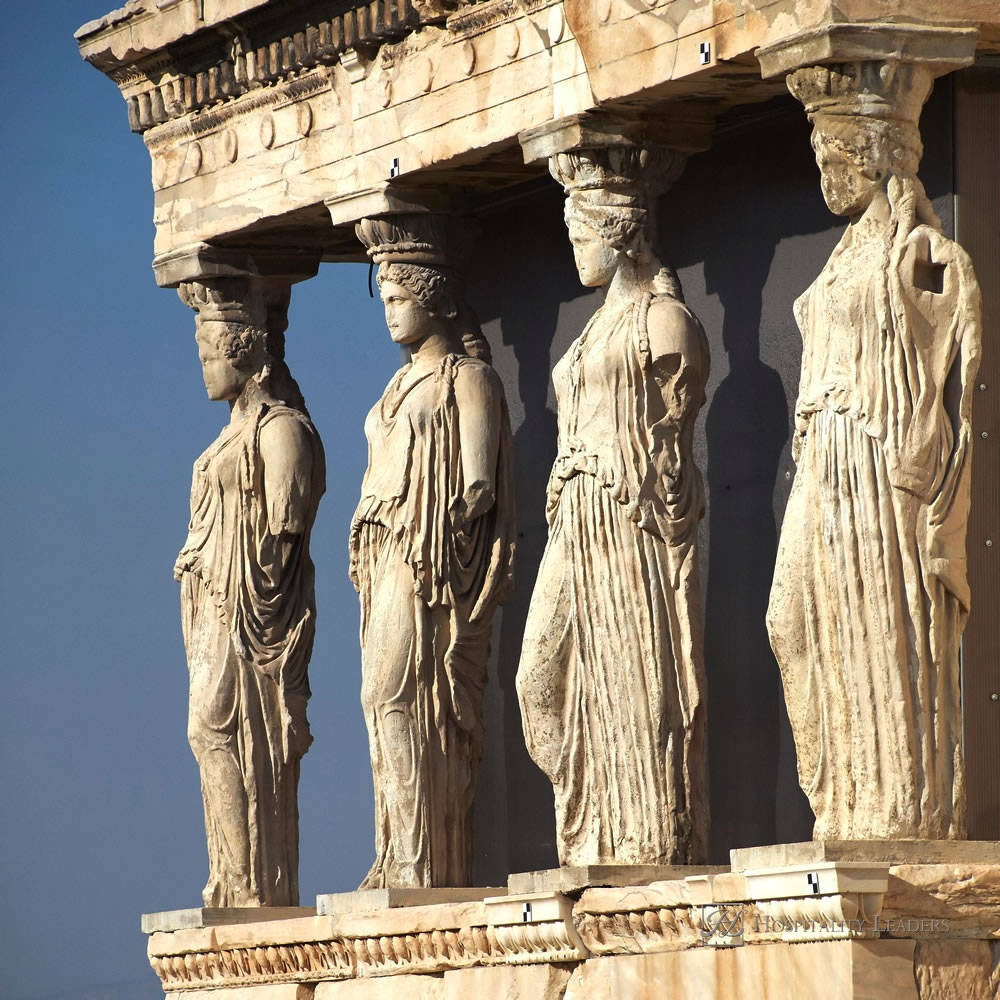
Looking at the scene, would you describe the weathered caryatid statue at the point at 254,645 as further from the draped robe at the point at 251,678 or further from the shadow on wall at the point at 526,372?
the shadow on wall at the point at 526,372

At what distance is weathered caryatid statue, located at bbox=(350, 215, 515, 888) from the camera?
12000 millimetres

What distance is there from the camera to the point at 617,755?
11.1 metres

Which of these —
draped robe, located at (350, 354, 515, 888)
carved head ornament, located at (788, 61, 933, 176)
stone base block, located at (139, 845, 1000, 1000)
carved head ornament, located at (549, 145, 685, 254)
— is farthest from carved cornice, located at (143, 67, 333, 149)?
stone base block, located at (139, 845, 1000, 1000)

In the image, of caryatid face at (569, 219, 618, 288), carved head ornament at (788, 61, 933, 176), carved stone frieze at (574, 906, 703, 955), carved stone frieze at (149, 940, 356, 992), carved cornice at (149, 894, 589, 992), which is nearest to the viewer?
carved head ornament at (788, 61, 933, 176)

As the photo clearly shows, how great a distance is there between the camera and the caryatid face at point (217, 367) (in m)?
13.2

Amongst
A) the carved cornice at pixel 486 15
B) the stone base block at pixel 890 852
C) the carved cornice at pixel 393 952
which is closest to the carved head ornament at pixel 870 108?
the carved cornice at pixel 486 15

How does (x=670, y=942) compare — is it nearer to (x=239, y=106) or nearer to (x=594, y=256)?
(x=594, y=256)

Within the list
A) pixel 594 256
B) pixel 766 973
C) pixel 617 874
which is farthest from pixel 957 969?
pixel 594 256

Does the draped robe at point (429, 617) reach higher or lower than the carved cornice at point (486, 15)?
lower

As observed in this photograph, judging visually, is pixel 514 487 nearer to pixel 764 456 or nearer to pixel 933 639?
pixel 764 456

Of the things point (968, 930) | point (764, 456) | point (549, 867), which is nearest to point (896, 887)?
point (968, 930)

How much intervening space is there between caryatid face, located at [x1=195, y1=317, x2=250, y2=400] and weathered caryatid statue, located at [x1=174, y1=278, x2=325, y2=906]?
0.14 metres

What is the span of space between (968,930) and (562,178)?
3034mm

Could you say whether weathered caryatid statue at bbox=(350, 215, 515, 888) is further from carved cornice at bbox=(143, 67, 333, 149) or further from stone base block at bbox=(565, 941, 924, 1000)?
stone base block at bbox=(565, 941, 924, 1000)
